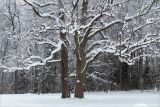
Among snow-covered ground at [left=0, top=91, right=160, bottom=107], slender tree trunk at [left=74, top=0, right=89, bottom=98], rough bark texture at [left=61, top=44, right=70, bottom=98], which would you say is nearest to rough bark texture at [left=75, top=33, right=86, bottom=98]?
slender tree trunk at [left=74, top=0, right=89, bottom=98]

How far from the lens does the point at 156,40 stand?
2464 centimetres

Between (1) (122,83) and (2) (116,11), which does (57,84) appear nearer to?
(1) (122,83)

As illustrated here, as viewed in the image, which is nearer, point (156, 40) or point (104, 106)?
point (104, 106)

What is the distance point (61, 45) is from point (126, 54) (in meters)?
4.25

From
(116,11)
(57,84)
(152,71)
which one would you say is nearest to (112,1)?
(116,11)

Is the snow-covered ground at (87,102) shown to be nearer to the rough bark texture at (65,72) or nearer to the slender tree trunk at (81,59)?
the slender tree trunk at (81,59)

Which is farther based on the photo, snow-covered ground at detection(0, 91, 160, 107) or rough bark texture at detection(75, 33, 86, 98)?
rough bark texture at detection(75, 33, 86, 98)

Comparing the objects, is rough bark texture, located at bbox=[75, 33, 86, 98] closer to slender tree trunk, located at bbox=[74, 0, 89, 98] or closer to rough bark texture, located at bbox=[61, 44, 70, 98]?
slender tree trunk, located at bbox=[74, 0, 89, 98]

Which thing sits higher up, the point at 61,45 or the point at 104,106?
the point at 61,45

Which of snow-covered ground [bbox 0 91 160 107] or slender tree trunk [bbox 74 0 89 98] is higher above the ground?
slender tree trunk [bbox 74 0 89 98]

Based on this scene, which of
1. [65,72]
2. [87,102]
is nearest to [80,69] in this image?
[65,72]

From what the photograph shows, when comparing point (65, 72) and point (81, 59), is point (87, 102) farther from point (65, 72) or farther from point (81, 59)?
point (65, 72)

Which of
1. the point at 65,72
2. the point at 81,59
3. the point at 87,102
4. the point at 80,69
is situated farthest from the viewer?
the point at 65,72

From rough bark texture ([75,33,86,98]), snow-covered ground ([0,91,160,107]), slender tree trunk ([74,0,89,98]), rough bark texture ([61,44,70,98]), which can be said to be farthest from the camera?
rough bark texture ([61,44,70,98])
